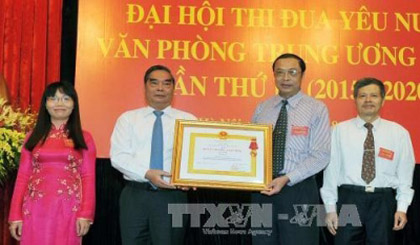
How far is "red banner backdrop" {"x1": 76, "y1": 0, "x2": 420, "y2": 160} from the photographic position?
4.13 metres

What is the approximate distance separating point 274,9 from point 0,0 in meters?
2.11

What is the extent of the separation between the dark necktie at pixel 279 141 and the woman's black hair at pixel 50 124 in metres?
1.03

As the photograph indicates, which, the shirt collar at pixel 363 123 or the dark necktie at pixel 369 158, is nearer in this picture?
the dark necktie at pixel 369 158

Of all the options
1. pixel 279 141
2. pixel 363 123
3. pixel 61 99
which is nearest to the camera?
pixel 61 99

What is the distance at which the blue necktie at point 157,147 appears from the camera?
308 centimetres

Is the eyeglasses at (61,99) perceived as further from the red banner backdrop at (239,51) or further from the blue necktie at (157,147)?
the red banner backdrop at (239,51)

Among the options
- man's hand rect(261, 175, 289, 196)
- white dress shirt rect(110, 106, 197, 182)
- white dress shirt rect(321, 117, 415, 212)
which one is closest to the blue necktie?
white dress shirt rect(110, 106, 197, 182)

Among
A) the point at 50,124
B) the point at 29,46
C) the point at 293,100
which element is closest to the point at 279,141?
the point at 293,100

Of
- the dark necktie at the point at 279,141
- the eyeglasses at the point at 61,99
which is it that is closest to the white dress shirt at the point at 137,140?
the eyeglasses at the point at 61,99

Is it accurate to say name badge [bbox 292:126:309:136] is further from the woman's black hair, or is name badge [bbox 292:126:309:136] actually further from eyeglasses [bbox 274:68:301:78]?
the woman's black hair

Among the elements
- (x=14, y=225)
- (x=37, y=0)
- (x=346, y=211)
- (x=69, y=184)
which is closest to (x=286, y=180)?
(x=346, y=211)

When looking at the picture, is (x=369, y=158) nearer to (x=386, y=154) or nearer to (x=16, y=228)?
(x=386, y=154)

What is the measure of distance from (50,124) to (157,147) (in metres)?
0.60

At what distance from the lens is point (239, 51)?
4.18 m
